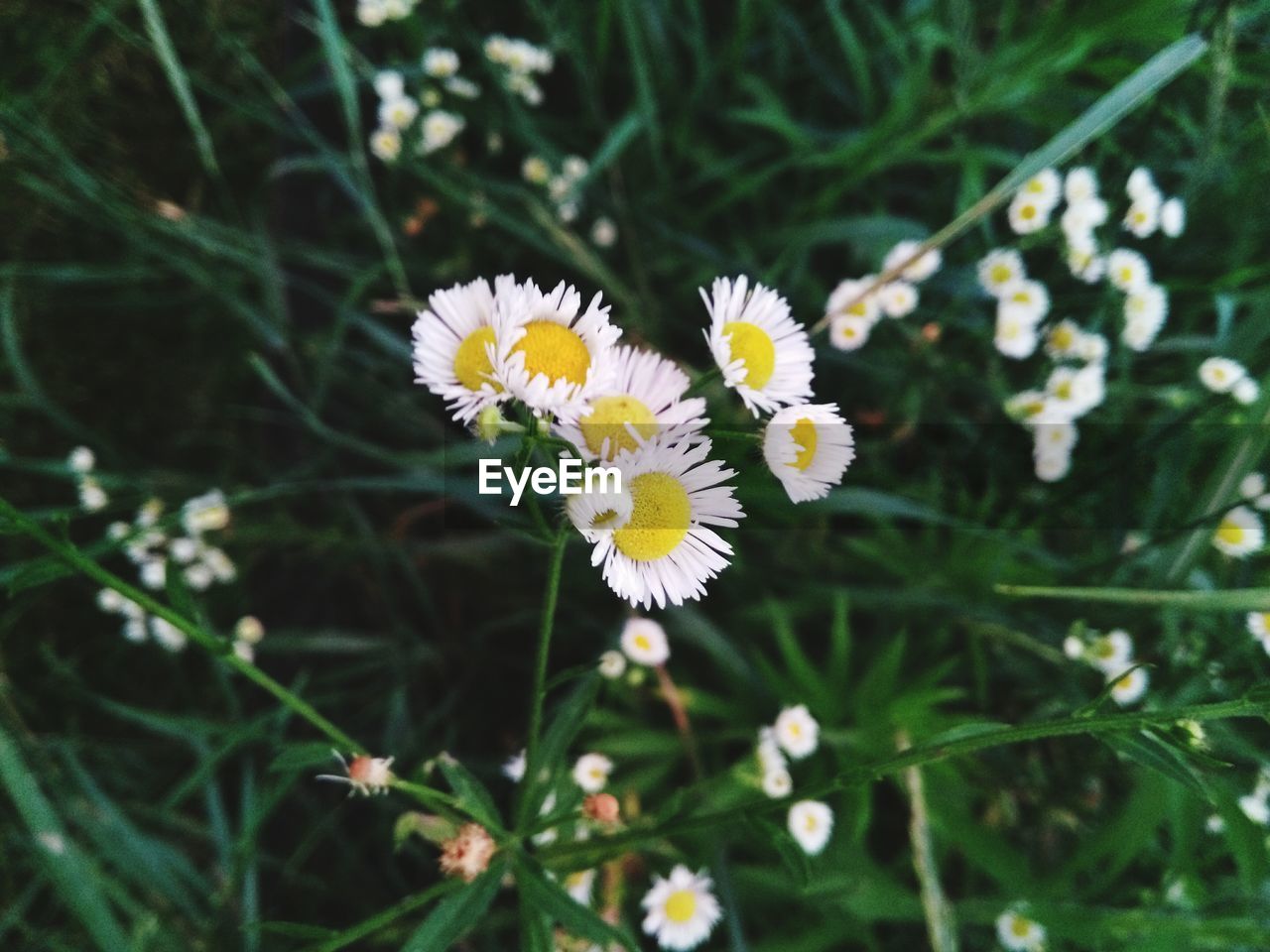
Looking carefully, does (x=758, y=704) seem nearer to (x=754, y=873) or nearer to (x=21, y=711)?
(x=754, y=873)

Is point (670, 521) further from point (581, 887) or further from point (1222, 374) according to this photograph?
point (1222, 374)

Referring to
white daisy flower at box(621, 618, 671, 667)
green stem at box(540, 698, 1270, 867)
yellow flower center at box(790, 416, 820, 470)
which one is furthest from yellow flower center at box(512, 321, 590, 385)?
white daisy flower at box(621, 618, 671, 667)

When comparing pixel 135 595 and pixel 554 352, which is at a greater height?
pixel 554 352

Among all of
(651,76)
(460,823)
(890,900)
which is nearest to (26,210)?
(651,76)

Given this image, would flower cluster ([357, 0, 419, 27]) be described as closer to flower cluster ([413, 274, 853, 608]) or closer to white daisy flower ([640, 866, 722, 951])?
flower cluster ([413, 274, 853, 608])

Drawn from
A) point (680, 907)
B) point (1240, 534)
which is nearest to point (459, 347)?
point (680, 907)

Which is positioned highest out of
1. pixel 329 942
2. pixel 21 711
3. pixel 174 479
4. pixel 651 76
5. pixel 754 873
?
pixel 651 76

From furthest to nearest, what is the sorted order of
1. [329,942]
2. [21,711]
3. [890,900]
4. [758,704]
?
[21,711] < [758,704] < [890,900] < [329,942]
